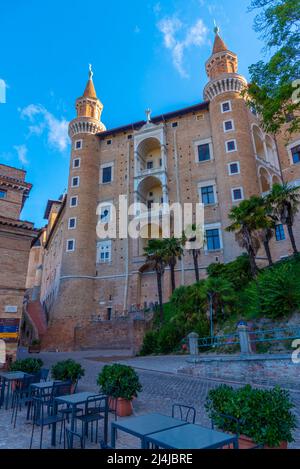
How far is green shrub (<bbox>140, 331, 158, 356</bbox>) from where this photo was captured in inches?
893

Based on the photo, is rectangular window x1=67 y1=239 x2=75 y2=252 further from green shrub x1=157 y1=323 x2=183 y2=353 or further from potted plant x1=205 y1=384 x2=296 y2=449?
potted plant x1=205 y1=384 x2=296 y2=449

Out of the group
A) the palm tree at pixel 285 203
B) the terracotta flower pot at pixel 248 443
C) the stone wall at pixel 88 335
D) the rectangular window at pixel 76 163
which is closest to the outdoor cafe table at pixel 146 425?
the terracotta flower pot at pixel 248 443

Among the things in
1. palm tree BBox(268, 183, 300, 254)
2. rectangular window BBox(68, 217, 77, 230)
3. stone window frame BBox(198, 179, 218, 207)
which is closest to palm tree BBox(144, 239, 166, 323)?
palm tree BBox(268, 183, 300, 254)

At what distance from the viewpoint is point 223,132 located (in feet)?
117

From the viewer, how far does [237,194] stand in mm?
32750

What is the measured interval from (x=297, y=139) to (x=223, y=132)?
8.22m

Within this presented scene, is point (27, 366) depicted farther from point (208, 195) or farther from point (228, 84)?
point (228, 84)

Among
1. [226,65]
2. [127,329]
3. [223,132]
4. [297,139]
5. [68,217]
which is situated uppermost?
[226,65]

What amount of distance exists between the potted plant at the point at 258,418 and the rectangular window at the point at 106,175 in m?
39.2

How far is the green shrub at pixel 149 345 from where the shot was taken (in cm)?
2267

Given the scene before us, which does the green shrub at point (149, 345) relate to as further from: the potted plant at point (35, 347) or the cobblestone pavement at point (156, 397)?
the potted plant at point (35, 347)

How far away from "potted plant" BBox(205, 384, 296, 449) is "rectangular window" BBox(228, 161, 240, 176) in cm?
3152
